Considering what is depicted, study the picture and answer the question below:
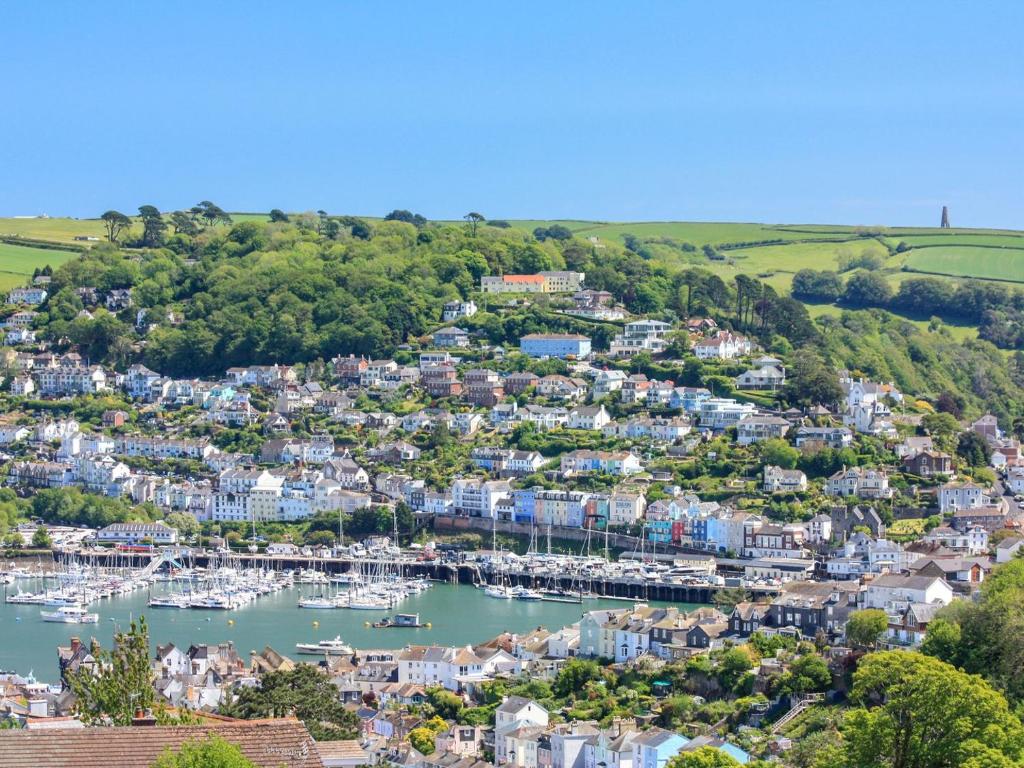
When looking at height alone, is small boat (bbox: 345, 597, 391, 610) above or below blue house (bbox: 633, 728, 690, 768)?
below

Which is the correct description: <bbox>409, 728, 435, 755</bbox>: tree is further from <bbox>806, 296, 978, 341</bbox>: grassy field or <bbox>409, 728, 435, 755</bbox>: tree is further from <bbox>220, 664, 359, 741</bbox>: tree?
<bbox>806, 296, 978, 341</bbox>: grassy field

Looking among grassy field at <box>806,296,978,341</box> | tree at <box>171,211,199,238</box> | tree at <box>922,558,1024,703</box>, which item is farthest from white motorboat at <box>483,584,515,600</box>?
tree at <box>171,211,199,238</box>

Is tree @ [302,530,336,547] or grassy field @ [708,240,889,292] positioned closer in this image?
tree @ [302,530,336,547]

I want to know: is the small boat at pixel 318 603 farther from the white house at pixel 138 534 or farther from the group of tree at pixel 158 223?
the group of tree at pixel 158 223

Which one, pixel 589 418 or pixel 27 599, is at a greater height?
pixel 589 418

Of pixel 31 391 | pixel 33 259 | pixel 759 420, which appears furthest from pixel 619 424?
pixel 33 259

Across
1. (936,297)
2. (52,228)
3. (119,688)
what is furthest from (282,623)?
(52,228)

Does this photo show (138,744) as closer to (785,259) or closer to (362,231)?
(362,231)

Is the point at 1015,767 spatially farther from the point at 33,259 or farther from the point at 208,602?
the point at 33,259
